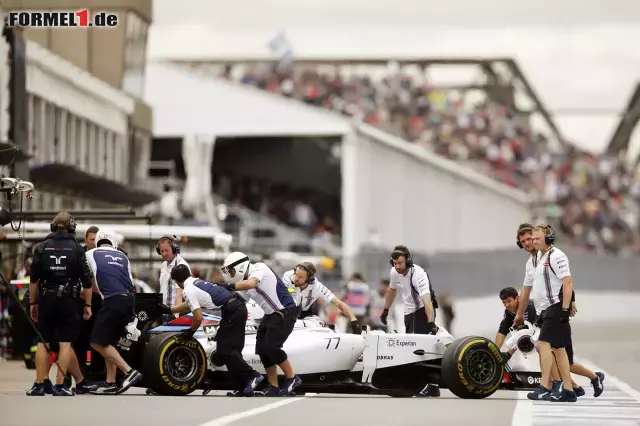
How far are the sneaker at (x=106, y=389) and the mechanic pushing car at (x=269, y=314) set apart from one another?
57.0 inches

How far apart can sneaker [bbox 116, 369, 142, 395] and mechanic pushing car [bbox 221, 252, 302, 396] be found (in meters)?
1.16

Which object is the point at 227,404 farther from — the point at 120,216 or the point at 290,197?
the point at 290,197

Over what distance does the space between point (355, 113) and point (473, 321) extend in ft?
45.3

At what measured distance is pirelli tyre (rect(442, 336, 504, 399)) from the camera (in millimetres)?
17453

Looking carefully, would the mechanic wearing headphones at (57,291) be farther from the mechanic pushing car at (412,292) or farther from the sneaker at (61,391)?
the mechanic pushing car at (412,292)

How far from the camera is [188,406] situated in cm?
1577

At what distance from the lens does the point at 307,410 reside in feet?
51.0

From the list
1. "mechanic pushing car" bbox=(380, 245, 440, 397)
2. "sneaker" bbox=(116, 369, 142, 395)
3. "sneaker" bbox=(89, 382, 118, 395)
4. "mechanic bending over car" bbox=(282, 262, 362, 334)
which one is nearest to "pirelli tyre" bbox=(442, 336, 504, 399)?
"mechanic pushing car" bbox=(380, 245, 440, 397)

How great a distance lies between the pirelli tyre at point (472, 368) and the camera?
17.5 metres

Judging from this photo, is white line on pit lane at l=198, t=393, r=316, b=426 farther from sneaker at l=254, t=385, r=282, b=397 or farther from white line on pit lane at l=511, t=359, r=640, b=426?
white line on pit lane at l=511, t=359, r=640, b=426

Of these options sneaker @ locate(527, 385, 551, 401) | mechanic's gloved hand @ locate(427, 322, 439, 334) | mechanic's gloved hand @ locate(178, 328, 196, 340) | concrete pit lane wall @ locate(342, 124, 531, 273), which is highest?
concrete pit lane wall @ locate(342, 124, 531, 273)

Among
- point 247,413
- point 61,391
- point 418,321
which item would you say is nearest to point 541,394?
point 418,321

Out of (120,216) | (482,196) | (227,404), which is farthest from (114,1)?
(482,196)

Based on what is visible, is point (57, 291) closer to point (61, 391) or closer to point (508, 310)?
point (61, 391)
